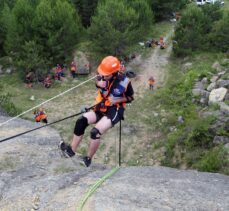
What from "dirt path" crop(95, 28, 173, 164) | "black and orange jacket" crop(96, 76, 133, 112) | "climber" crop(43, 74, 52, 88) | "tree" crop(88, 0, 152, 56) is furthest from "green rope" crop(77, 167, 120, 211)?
"tree" crop(88, 0, 152, 56)

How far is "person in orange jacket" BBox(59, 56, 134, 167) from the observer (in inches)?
300

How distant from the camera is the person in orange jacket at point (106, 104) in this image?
7617mm

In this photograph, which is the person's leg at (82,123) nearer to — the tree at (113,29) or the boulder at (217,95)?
the boulder at (217,95)

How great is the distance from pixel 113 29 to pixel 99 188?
19.1 metres

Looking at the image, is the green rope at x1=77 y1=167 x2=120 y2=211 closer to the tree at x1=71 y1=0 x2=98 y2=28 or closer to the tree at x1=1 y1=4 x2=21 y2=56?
the tree at x1=1 y1=4 x2=21 y2=56

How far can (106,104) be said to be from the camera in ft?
26.0

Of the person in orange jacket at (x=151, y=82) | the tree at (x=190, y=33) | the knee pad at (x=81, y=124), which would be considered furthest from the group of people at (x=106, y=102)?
the tree at (x=190, y=33)

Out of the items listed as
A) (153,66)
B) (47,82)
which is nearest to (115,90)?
(47,82)

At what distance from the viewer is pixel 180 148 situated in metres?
14.7

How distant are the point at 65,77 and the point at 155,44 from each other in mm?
8291

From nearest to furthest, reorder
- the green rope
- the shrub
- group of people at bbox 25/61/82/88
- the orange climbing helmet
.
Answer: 1. the green rope
2. the orange climbing helmet
3. the shrub
4. group of people at bbox 25/61/82/88

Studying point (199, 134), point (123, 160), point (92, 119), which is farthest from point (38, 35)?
A: point (92, 119)

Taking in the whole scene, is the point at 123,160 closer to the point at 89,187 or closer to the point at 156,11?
the point at 89,187

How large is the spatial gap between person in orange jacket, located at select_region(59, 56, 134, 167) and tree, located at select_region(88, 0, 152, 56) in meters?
17.9
